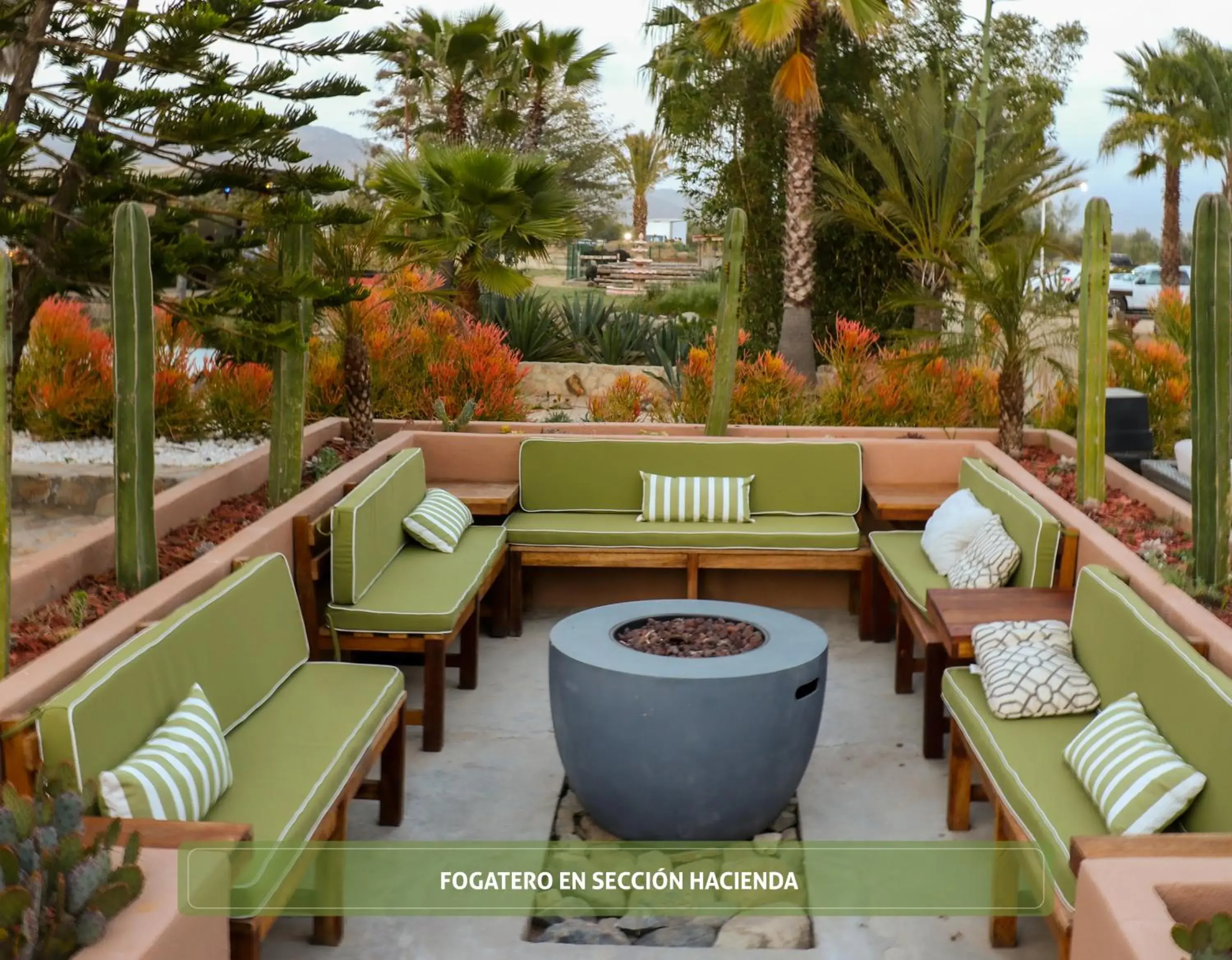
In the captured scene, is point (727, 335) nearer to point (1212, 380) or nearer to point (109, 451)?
point (1212, 380)

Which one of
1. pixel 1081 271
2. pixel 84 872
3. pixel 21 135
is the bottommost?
pixel 84 872

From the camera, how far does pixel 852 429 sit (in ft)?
24.7

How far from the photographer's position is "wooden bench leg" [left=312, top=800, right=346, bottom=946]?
3.50 metres

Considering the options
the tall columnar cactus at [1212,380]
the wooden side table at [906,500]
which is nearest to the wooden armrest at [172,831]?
the tall columnar cactus at [1212,380]

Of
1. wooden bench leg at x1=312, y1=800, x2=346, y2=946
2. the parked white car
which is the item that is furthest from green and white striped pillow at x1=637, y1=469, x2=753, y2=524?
the parked white car

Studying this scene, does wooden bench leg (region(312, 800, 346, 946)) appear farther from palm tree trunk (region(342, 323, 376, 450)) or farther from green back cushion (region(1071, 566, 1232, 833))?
palm tree trunk (region(342, 323, 376, 450))

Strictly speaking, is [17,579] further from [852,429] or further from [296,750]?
[852,429]

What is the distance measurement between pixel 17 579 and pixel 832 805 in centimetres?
279

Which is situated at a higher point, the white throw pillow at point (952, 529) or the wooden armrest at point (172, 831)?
the white throw pillow at point (952, 529)

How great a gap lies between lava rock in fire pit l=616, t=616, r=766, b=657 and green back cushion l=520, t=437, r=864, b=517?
2449mm

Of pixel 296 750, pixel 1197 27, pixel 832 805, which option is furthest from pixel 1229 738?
pixel 1197 27

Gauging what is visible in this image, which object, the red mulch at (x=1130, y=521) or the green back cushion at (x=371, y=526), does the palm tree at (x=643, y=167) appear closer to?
the red mulch at (x=1130, y=521)

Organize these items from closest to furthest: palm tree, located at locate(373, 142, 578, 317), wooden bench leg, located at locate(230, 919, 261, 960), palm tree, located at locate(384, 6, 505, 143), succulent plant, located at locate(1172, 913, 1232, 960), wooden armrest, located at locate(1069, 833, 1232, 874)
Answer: succulent plant, located at locate(1172, 913, 1232, 960), wooden armrest, located at locate(1069, 833, 1232, 874), wooden bench leg, located at locate(230, 919, 261, 960), palm tree, located at locate(373, 142, 578, 317), palm tree, located at locate(384, 6, 505, 143)

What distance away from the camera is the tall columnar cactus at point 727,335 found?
739 centimetres
